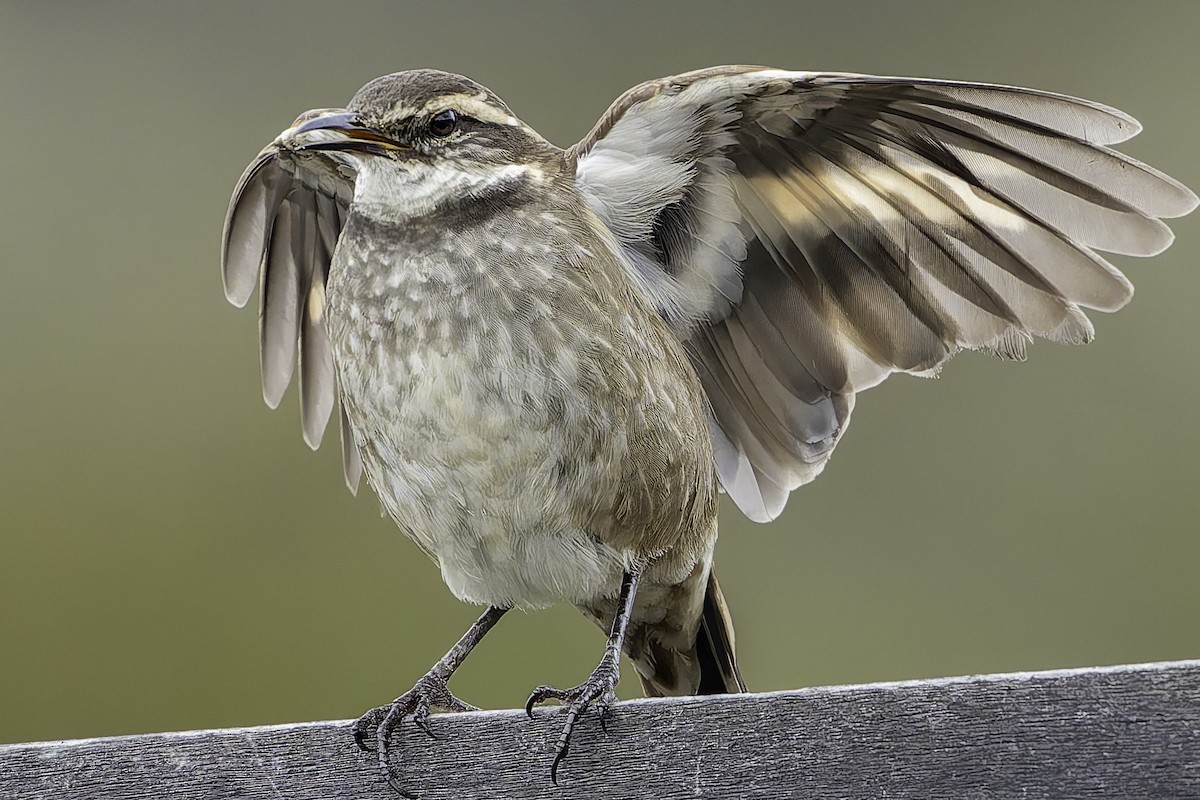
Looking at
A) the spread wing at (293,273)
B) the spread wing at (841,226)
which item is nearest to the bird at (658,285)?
the spread wing at (841,226)

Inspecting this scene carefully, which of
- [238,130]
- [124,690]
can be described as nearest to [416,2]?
[238,130]

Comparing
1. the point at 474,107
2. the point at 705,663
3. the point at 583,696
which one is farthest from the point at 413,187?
the point at 705,663

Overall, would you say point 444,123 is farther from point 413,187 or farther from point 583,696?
point 583,696

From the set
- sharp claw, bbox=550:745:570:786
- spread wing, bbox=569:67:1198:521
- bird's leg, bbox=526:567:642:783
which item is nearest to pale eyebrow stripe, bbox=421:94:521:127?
spread wing, bbox=569:67:1198:521

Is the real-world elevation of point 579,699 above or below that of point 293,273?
below

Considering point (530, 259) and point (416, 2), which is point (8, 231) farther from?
point (530, 259)

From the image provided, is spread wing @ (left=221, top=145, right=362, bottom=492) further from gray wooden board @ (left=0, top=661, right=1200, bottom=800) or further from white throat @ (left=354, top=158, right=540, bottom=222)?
gray wooden board @ (left=0, top=661, right=1200, bottom=800)

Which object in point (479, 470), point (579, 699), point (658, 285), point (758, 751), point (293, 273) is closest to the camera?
point (758, 751)

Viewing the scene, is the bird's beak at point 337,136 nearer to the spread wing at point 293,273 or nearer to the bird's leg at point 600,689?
the spread wing at point 293,273
